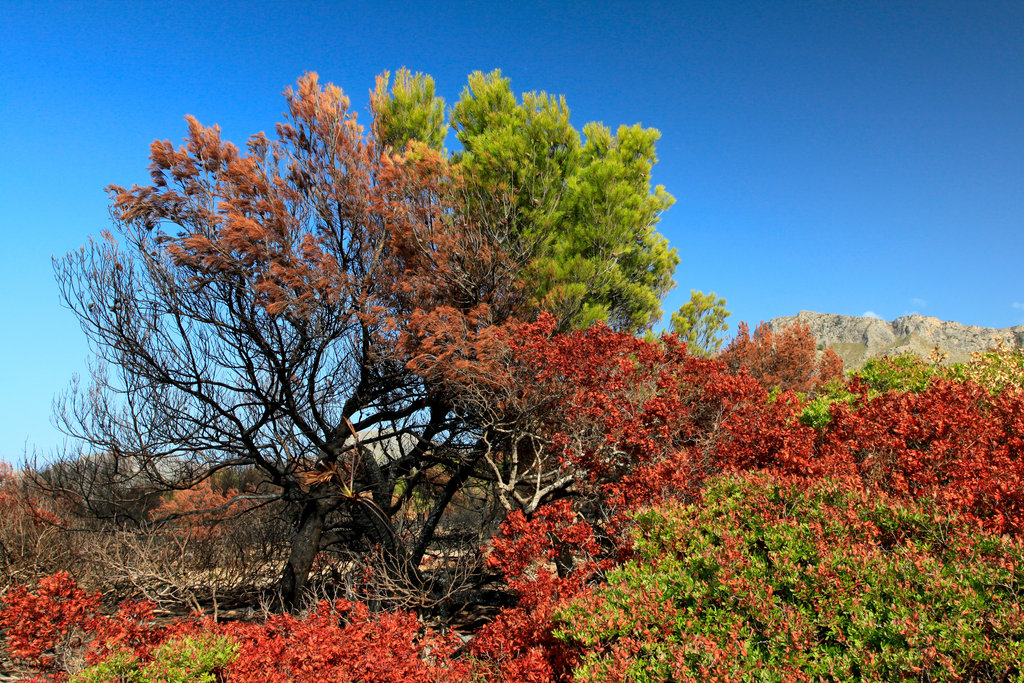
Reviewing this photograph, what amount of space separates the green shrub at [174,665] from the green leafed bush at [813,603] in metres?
3.52

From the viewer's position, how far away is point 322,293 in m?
9.20

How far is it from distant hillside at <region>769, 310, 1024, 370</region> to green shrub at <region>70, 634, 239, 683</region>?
3323 inches

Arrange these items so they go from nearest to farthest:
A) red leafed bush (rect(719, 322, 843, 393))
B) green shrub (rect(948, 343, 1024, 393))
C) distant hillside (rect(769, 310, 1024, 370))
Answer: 1. green shrub (rect(948, 343, 1024, 393))
2. red leafed bush (rect(719, 322, 843, 393))
3. distant hillside (rect(769, 310, 1024, 370))

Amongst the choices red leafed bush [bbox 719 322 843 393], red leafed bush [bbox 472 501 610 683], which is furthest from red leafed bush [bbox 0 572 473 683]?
red leafed bush [bbox 719 322 843 393]

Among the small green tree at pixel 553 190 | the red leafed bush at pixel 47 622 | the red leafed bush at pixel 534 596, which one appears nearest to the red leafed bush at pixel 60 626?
the red leafed bush at pixel 47 622

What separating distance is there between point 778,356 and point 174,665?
817 inches

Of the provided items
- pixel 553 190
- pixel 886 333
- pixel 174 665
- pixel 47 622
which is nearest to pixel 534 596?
pixel 174 665

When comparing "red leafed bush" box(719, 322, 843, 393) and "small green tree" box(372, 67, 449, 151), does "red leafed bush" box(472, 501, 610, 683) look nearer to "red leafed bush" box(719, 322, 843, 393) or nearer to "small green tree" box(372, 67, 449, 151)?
"small green tree" box(372, 67, 449, 151)

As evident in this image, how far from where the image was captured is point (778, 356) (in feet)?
68.2

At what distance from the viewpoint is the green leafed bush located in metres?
3.17

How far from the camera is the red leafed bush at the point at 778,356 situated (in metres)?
19.5

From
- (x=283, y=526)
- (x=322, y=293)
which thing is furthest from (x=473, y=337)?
(x=283, y=526)

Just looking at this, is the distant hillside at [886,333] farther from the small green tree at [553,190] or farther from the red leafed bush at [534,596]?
the red leafed bush at [534,596]

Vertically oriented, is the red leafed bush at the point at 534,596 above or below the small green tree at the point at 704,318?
below
